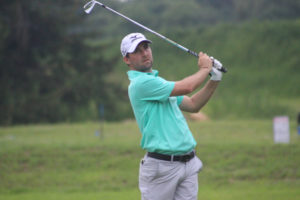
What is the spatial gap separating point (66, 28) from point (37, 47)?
1983 millimetres

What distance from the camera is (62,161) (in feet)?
33.7

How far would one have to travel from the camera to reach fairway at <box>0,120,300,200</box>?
28.6ft

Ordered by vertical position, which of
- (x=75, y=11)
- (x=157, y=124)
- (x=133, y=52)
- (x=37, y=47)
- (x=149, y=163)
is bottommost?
(x=149, y=163)

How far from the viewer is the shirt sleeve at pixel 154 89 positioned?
4.12 meters

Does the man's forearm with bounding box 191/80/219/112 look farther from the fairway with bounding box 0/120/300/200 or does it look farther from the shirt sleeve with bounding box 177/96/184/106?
the fairway with bounding box 0/120/300/200

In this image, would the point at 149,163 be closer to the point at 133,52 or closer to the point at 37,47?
the point at 133,52

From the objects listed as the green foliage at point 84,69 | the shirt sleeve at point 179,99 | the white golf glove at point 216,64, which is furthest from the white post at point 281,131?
the green foliage at point 84,69

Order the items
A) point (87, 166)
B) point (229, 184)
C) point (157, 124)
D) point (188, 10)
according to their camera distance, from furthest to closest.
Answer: point (188, 10) < point (87, 166) < point (229, 184) < point (157, 124)

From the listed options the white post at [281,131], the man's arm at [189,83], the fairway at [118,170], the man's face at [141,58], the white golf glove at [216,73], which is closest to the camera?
the man's arm at [189,83]

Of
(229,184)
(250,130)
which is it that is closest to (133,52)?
(229,184)

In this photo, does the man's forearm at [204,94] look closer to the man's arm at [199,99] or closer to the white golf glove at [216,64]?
the man's arm at [199,99]

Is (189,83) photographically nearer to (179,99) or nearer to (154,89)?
(154,89)

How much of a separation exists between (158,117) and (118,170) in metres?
5.97

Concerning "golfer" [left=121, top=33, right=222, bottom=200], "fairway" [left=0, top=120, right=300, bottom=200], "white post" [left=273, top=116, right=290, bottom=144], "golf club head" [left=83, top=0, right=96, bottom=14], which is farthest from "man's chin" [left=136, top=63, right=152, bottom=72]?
"white post" [left=273, top=116, right=290, bottom=144]
